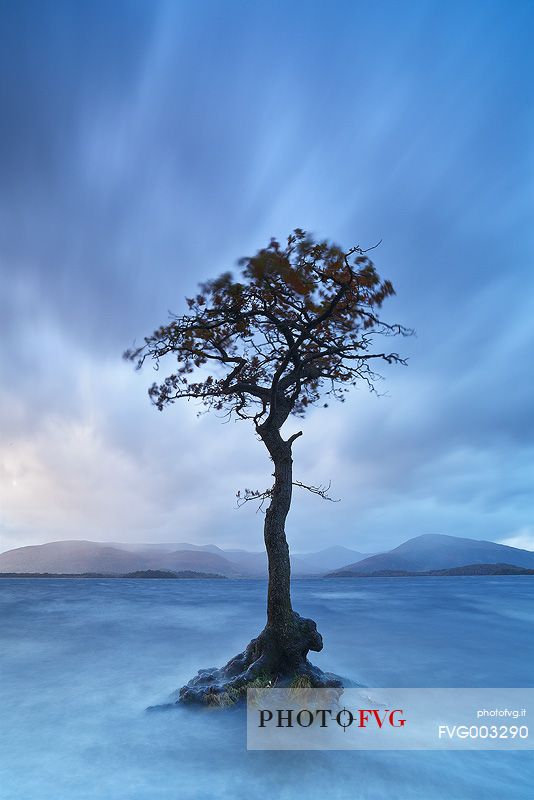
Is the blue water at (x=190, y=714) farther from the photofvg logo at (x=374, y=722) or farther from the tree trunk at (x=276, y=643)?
the tree trunk at (x=276, y=643)

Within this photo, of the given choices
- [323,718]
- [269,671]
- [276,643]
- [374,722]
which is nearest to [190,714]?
[269,671]

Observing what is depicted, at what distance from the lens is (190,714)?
762cm

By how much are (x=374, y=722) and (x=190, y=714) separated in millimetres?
2832

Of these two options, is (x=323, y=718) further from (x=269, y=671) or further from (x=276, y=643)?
(x=276, y=643)

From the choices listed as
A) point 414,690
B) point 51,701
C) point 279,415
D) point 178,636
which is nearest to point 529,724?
point 414,690

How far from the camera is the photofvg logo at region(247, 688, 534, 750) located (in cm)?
654

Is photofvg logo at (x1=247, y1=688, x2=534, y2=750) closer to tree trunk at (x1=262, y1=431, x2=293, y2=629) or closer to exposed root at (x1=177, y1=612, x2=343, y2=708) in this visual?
exposed root at (x1=177, y1=612, x2=343, y2=708)

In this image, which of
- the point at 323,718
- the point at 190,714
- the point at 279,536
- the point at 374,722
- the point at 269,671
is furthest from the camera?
the point at 279,536

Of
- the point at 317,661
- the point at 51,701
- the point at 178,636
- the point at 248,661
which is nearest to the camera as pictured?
the point at 248,661

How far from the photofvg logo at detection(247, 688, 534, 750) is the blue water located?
0.90ft

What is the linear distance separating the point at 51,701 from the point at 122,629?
9.37m

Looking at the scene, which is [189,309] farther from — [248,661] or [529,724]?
[529,724]

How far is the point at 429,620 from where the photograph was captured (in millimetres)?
21625

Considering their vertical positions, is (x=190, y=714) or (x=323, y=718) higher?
(x=323, y=718)
